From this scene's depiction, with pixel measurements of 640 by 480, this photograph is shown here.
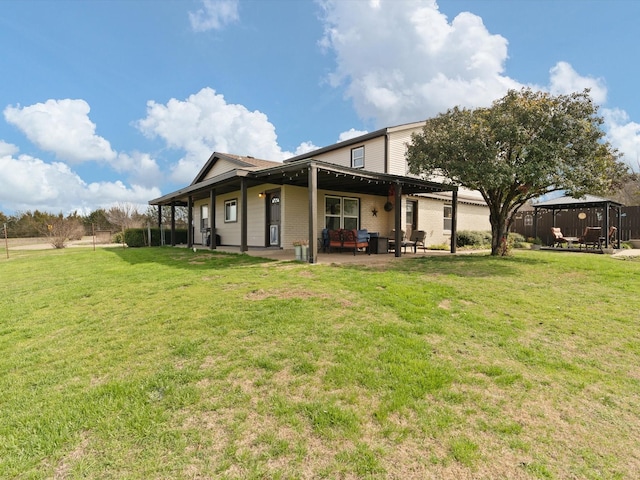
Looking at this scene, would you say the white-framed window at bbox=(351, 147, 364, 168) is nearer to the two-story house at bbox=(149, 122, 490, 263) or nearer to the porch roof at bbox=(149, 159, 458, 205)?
the two-story house at bbox=(149, 122, 490, 263)

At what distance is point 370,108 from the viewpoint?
20.3 m

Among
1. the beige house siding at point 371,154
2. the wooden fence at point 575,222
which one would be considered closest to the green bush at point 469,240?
the wooden fence at point 575,222

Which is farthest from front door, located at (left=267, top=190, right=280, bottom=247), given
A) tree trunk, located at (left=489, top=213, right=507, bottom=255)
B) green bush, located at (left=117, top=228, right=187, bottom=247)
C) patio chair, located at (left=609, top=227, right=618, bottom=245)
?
patio chair, located at (left=609, top=227, right=618, bottom=245)

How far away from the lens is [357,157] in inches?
611

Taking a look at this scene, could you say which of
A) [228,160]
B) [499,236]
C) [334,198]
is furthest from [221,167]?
[499,236]

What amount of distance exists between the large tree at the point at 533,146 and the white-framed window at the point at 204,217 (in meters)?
13.3

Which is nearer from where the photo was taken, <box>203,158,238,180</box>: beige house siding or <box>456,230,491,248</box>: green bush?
<box>203,158,238,180</box>: beige house siding

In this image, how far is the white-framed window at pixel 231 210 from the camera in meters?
15.7

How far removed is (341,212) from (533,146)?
7.57m

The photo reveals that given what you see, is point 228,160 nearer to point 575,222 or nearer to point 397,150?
point 397,150

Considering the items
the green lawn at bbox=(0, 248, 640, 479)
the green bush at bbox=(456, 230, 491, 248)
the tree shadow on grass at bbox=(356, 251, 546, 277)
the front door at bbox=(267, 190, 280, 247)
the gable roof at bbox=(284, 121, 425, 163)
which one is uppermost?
the gable roof at bbox=(284, 121, 425, 163)

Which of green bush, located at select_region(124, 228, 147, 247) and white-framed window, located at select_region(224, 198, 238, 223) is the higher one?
white-framed window, located at select_region(224, 198, 238, 223)

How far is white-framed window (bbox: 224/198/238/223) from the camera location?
1569 cm

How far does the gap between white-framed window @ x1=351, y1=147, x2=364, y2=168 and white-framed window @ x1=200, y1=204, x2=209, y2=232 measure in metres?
8.63
